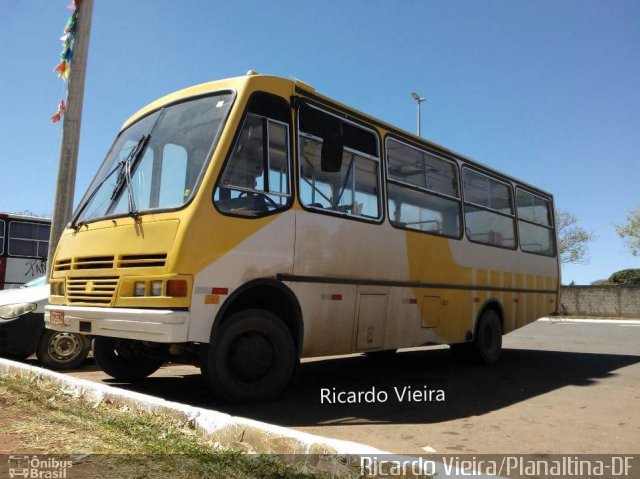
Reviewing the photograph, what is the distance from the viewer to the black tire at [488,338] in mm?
9141

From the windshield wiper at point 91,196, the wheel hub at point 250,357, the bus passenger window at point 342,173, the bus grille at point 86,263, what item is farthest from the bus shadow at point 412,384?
the bus passenger window at point 342,173

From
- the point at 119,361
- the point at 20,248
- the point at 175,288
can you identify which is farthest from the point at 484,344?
the point at 20,248

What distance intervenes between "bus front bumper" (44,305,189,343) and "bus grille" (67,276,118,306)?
0.08 meters

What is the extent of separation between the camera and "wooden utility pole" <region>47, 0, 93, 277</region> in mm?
10039

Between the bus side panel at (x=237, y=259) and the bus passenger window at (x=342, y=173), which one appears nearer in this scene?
the bus side panel at (x=237, y=259)

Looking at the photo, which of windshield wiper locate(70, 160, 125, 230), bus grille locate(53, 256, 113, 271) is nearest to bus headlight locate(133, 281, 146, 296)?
bus grille locate(53, 256, 113, 271)

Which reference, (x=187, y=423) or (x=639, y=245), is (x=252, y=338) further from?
(x=639, y=245)

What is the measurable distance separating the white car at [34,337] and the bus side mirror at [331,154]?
14.9 feet

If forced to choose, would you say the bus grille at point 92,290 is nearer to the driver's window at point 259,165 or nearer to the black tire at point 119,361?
the black tire at point 119,361

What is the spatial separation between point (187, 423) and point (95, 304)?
1.82 meters

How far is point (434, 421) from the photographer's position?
5.16m

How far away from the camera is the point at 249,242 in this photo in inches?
208

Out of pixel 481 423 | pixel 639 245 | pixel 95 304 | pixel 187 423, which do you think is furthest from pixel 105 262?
pixel 639 245

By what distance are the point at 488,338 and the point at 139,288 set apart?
6544 millimetres
